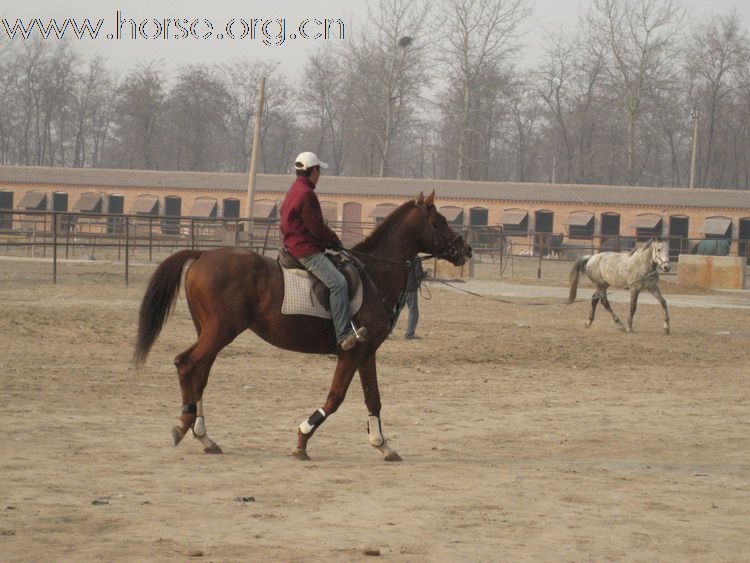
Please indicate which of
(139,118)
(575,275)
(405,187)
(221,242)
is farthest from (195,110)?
(575,275)

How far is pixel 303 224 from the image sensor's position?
9.38 m

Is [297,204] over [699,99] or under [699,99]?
under

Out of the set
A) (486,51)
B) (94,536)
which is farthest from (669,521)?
(486,51)

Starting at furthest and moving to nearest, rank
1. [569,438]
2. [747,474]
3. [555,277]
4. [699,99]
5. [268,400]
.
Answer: [699,99] → [555,277] → [268,400] → [569,438] → [747,474]

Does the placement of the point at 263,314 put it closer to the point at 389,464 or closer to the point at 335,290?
the point at 335,290

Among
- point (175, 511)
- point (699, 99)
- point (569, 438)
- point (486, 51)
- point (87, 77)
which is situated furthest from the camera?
point (87, 77)

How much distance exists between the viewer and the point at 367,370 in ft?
31.3

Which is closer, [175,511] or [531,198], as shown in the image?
[175,511]

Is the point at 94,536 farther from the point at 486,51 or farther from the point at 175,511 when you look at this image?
the point at 486,51

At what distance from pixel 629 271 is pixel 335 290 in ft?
47.7

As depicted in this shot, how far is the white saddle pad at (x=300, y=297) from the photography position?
30.8 feet

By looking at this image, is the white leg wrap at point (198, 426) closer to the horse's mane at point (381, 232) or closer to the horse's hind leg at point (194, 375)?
the horse's hind leg at point (194, 375)

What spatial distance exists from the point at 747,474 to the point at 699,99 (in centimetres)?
8291

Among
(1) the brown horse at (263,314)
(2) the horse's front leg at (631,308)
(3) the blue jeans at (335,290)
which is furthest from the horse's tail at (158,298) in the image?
(2) the horse's front leg at (631,308)
